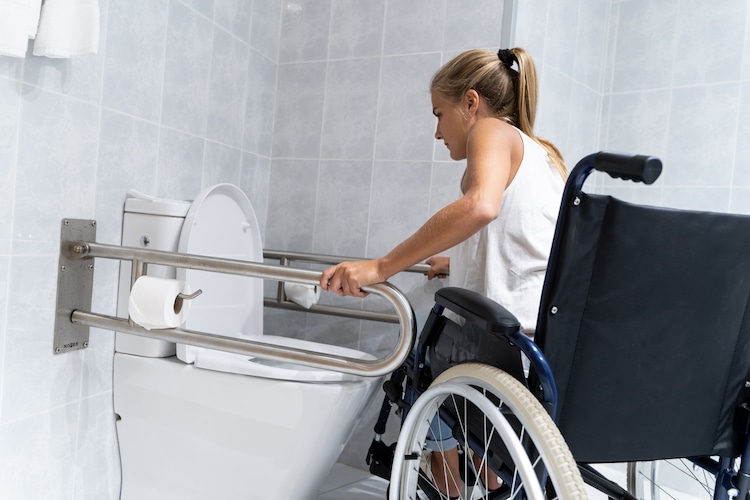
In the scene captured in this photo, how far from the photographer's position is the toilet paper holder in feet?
3.71

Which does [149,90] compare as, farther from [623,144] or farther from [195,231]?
[623,144]

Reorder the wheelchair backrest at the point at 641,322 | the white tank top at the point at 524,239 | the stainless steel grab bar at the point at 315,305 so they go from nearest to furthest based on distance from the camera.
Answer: the wheelchair backrest at the point at 641,322 < the white tank top at the point at 524,239 < the stainless steel grab bar at the point at 315,305

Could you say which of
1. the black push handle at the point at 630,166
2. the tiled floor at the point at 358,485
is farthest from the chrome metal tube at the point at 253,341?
the tiled floor at the point at 358,485

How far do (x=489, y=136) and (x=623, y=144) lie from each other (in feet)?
2.30

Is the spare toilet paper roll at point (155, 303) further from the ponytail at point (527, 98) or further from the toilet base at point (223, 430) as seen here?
the ponytail at point (527, 98)

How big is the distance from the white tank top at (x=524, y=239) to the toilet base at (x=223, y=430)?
383mm

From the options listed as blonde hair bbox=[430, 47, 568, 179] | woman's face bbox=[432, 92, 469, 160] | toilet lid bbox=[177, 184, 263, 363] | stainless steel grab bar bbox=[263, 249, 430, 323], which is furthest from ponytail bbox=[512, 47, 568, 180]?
toilet lid bbox=[177, 184, 263, 363]

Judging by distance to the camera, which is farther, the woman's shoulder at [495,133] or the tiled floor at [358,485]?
the tiled floor at [358,485]

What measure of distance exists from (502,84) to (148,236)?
34.3 inches

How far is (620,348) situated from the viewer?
0.94 metres

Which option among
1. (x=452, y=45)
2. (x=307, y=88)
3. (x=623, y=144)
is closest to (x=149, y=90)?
(x=307, y=88)

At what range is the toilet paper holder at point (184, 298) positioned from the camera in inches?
44.5

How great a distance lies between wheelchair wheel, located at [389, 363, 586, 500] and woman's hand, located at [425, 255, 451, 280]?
0.55 meters

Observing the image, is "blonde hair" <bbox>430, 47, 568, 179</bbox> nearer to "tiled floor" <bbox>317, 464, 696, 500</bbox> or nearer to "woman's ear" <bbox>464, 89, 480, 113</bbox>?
"woman's ear" <bbox>464, 89, 480, 113</bbox>
